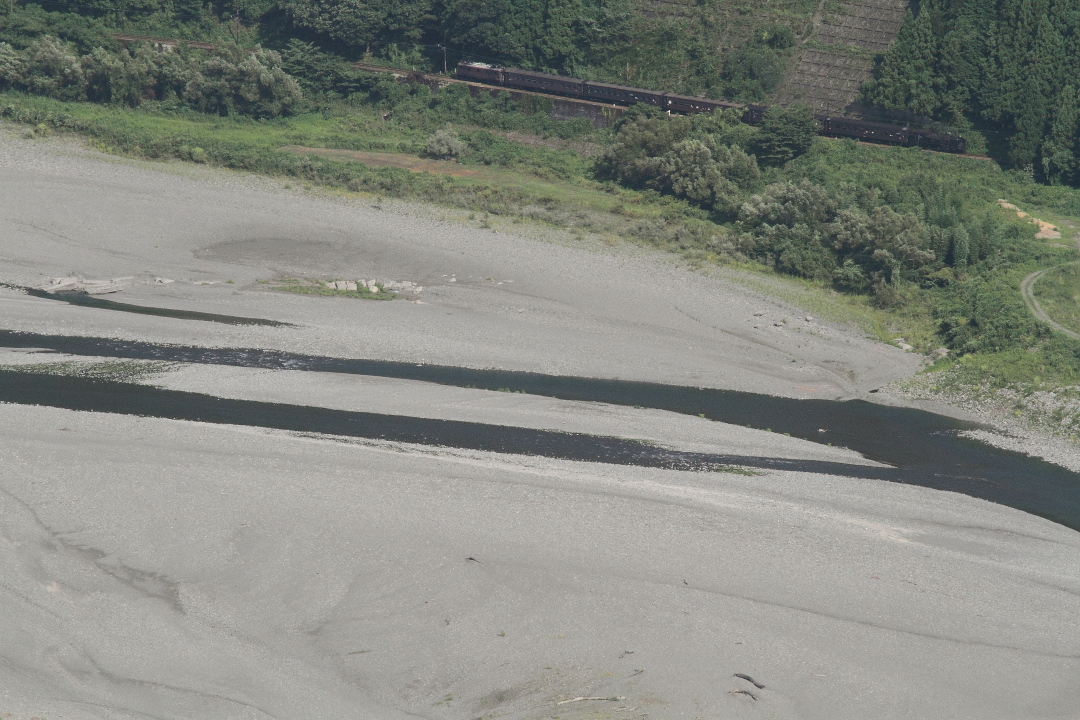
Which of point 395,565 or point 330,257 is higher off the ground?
point 330,257

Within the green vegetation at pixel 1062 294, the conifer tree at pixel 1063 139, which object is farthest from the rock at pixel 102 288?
the conifer tree at pixel 1063 139

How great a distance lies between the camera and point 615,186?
2525 inches

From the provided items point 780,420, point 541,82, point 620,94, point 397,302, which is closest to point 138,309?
point 397,302

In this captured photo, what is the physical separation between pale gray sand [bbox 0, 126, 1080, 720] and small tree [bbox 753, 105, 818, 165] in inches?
921

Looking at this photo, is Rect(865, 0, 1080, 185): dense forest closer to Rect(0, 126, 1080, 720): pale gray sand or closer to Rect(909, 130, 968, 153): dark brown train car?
Rect(909, 130, 968, 153): dark brown train car

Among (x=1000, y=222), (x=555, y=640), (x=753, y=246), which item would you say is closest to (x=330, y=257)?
(x=753, y=246)

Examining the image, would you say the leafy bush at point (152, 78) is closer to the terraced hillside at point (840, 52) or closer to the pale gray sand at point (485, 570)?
the pale gray sand at point (485, 570)

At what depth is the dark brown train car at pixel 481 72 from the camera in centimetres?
7456

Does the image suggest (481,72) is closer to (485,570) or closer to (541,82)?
(541,82)

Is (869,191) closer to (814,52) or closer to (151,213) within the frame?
(814,52)

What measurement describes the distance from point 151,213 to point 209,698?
3726 centimetres

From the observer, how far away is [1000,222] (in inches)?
2173

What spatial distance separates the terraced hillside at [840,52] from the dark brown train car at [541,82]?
14036 mm

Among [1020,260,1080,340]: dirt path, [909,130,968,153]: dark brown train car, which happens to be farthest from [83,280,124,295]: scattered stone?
[909,130,968,153]: dark brown train car
